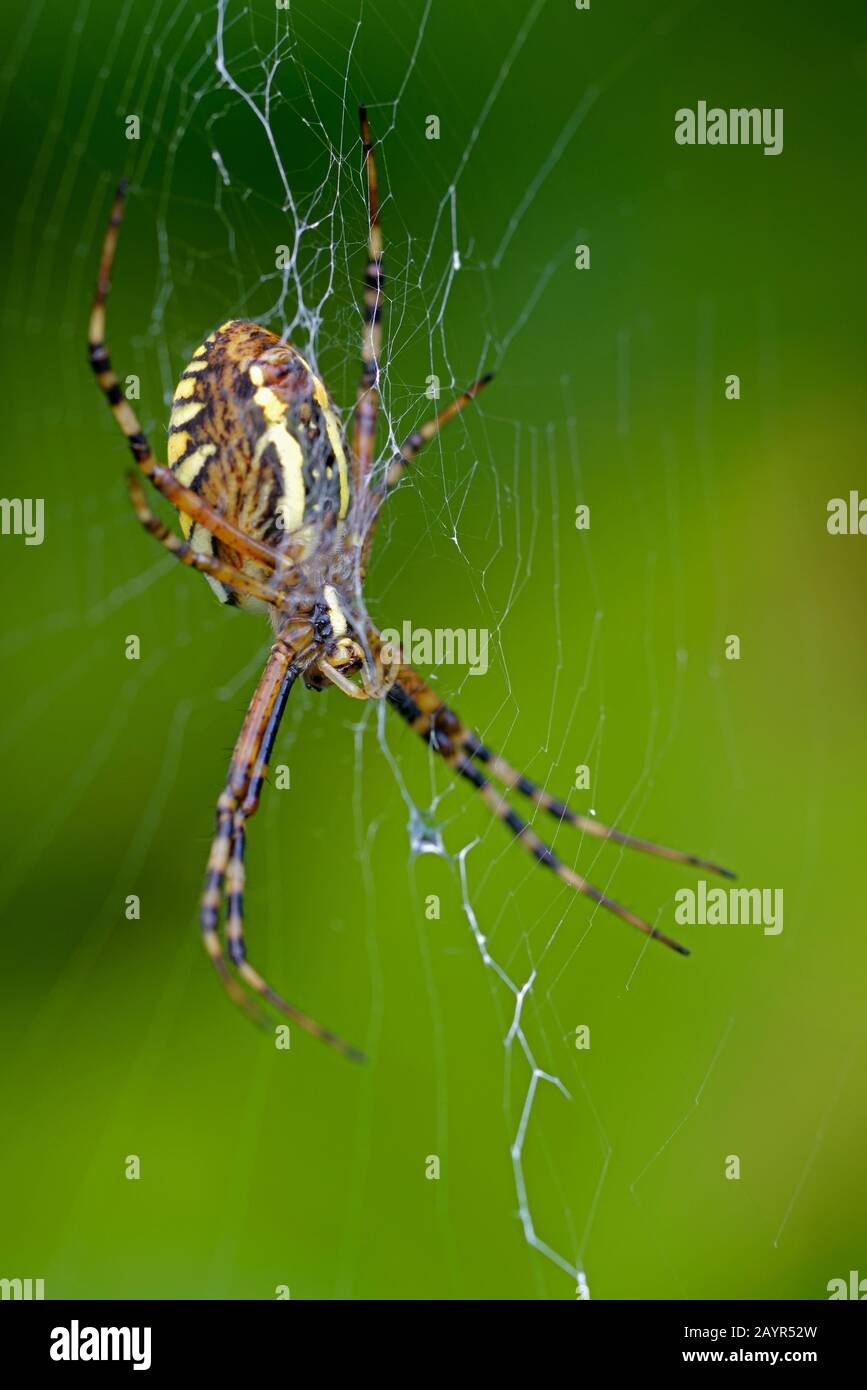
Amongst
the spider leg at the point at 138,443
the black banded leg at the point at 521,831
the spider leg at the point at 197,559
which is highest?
the spider leg at the point at 138,443

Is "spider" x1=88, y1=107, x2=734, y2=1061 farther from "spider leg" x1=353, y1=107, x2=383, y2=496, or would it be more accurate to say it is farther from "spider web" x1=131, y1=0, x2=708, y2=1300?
"spider web" x1=131, y1=0, x2=708, y2=1300

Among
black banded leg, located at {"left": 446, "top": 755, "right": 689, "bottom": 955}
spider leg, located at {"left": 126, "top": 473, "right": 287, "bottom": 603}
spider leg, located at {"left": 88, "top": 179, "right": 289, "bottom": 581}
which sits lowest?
black banded leg, located at {"left": 446, "top": 755, "right": 689, "bottom": 955}

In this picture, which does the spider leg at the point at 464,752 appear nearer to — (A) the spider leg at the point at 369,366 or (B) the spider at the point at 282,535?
(B) the spider at the point at 282,535

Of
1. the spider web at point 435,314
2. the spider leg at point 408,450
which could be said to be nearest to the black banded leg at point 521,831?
the spider web at point 435,314

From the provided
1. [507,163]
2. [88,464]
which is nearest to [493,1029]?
[88,464]

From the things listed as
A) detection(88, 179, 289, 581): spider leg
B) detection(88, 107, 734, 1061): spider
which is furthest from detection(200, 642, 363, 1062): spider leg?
detection(88, 179, 289, 581): spider leg

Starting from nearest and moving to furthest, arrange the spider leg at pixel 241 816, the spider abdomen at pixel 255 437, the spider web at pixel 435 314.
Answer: the spider abdomen at pixel 255 437, the spider leg at pixel 241 816, the spider web at pixel 435 314

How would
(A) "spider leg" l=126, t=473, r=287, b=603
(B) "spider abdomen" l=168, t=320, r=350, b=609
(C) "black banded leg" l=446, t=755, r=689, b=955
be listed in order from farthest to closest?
1. (C) "black banded leg" l=446, t=755, r=689, b=955
2. (B) "spider abdomen" l=168, t=320, r=350, b=609
3. (A) "spider leg" l=126, t=473, r=287, b=603

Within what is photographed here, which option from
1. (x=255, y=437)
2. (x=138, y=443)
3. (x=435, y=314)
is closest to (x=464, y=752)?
(x=255, y=437)
